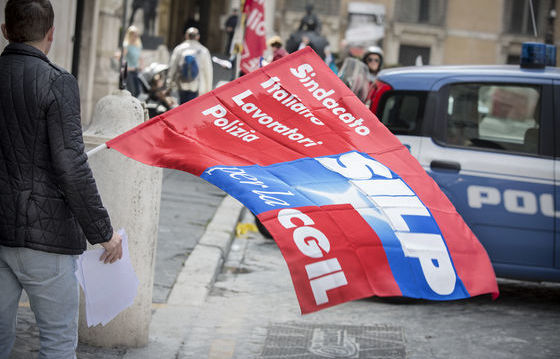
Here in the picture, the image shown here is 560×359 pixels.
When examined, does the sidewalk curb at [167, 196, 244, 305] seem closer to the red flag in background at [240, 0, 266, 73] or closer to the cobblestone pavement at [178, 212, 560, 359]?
the cobblestone pavement at [178, 212, 560, 359]

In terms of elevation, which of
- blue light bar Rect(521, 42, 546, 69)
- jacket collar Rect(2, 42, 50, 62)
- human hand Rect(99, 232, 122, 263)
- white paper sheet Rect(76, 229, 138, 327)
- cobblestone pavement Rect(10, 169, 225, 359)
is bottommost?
cobblestone pavement Rect(10, 169, 225, 359)

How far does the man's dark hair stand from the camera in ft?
10.4

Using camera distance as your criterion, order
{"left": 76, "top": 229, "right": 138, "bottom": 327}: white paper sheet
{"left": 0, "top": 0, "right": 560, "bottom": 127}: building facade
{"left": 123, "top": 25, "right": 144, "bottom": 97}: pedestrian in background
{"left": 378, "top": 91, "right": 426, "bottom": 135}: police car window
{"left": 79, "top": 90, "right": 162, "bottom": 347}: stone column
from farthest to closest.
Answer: {"left": 0, "top": 0, "right": 560, "bottom": 127}: building facade
{"left": 123, "top": 25, "right": 144, "bottom": 97}: pedestrian in background
{"left": 378, "top": 91, "right": 426, "bottom": 135}: police car window
{"left": 79, "top": 90, "right": 162, "bottom": 347}: stone column
{"left": 76, "top": 229, "right": 138, "bottom": 327}: white paper sheet

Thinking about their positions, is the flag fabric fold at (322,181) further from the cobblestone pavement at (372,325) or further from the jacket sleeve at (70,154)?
the cobblestone pavement at (372,325)

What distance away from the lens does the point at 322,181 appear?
3.64 meters

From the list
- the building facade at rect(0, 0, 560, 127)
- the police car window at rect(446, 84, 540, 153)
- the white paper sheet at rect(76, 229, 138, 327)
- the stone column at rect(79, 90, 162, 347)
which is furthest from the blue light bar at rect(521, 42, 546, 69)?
the building facade at rect(0, 0, 560, 127)

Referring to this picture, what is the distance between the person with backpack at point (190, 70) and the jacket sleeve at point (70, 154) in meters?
11.7

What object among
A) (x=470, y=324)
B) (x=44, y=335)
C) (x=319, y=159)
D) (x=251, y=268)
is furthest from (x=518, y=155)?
(x=44, y=335)

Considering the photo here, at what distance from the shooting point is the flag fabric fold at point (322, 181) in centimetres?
341

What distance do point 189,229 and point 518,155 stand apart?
11.3 ft

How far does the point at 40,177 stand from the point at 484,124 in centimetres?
439

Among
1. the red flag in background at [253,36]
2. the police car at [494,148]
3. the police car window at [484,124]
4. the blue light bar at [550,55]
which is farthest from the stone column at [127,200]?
the red flag in background at [253,36]

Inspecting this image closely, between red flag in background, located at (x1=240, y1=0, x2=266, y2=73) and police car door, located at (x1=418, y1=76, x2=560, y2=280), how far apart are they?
728 centimetres

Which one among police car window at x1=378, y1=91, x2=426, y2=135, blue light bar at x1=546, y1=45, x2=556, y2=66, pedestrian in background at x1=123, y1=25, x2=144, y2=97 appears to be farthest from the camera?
pedestrian in background at x1=123, y1=25, x2=144, y2=97
